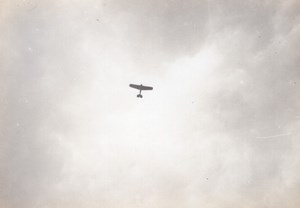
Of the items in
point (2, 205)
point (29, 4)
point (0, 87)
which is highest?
point (29, 4)

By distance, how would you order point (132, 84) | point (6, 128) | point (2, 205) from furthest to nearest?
point (132, 84), point (2, 205), point (6, 128)

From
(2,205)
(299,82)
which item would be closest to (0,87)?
(2,205)

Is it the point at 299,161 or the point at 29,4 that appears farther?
the point at 299,161

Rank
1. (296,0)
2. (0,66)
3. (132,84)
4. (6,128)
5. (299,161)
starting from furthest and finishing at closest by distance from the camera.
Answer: (132,84) → (299,161) → (6,128) → (0,66) → (296,0)

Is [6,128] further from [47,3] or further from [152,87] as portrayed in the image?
[152,87]

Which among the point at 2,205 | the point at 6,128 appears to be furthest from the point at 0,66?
the point at 2,205

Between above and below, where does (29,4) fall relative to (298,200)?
above

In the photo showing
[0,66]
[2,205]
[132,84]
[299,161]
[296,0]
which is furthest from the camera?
[132,84]

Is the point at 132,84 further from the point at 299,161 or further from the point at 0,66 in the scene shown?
the point at 299,161

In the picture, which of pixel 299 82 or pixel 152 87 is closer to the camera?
pixel 299 82
